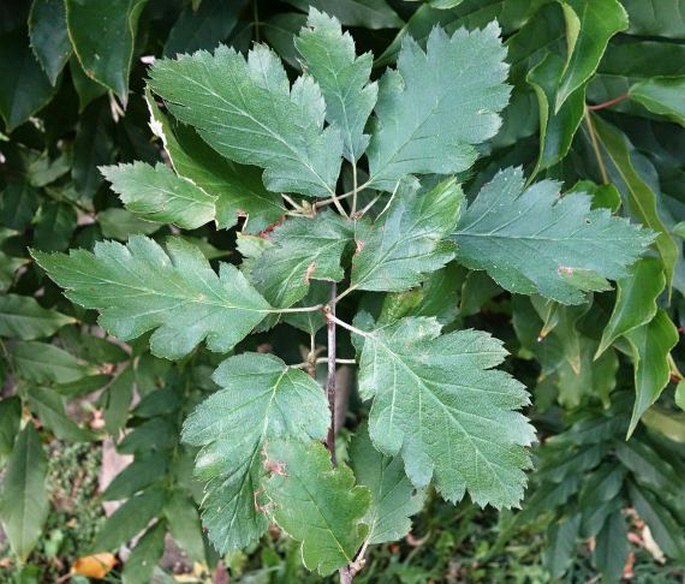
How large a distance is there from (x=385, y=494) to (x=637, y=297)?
11.5 inches

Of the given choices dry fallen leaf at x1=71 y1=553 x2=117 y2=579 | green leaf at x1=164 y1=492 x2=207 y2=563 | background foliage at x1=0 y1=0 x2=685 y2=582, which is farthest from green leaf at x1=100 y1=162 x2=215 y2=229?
dry fallen leaf at x1=71 y1=553 x2=117 y2=579

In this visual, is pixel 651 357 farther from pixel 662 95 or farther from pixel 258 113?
pixel 258 113

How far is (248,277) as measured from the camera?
0.48m

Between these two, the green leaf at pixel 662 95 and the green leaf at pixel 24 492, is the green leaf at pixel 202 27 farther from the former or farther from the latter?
the green leaf at pixel 24 492

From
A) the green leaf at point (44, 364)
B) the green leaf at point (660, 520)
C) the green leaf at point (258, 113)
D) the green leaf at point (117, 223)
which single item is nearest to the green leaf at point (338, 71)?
the green leaf at point (258, 113)

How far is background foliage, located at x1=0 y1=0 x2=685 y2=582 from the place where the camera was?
0.59m

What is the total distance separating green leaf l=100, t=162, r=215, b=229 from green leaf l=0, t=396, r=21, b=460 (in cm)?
65

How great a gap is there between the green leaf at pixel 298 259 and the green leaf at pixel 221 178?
30 mm

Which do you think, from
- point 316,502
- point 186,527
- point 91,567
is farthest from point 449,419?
point 91,567

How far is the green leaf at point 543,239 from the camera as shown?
49cm

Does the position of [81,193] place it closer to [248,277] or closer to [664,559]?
[248,277]

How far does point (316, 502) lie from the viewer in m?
0.44

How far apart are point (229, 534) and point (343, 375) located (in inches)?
42.2

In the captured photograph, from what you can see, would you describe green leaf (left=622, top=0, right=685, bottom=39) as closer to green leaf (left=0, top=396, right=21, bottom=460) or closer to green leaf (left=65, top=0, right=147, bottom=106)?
green leaf (left=65, top=0, right=147, bottom=106)
